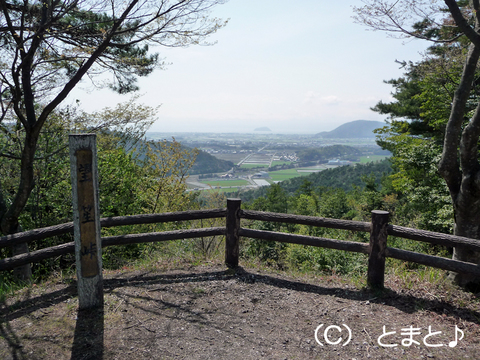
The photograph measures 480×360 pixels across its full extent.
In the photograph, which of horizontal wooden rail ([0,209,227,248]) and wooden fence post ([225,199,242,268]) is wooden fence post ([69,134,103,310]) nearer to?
horizontal wooden rail ([0,209,227,248])

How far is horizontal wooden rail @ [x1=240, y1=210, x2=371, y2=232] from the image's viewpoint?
4324 mm

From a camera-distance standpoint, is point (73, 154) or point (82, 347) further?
point (73, 154)

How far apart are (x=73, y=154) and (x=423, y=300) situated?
14.7 ft

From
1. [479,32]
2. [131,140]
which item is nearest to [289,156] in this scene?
[131,140]

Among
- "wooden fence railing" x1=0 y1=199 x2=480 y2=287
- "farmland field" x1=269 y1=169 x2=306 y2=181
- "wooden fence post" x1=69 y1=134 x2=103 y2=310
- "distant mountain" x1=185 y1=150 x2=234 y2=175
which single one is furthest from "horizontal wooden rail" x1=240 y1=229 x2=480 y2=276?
"farmland field" x1=269 y1=169 x2=306 y2=181

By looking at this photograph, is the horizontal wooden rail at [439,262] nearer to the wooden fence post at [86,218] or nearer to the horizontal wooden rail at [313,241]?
the horizontal wooden rail at [313,241]

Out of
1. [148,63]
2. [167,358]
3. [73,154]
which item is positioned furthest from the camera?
[148,63]

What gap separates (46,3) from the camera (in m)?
4.89

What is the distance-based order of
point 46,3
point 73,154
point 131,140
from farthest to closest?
point 131,140 < point 46,3 < point 73,154

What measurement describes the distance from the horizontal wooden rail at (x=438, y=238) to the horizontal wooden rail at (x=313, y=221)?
1.21 ft

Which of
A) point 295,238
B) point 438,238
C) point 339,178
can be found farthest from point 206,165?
point 438,238

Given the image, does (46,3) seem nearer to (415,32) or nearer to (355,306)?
(415,32)

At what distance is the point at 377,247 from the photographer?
4.14 metres

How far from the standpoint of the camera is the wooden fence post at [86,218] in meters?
3.46
